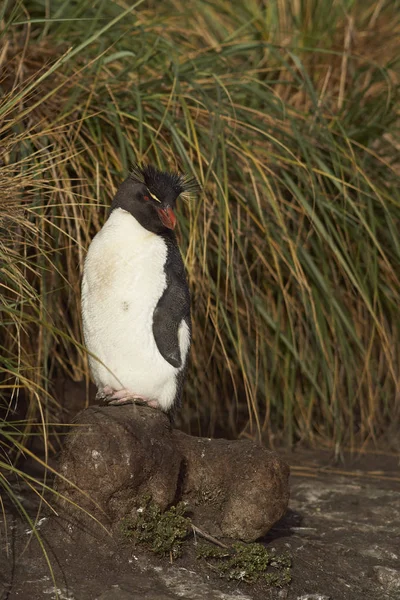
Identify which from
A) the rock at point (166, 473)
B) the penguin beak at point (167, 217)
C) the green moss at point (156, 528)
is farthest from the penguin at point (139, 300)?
the green moss at point (156, 528)

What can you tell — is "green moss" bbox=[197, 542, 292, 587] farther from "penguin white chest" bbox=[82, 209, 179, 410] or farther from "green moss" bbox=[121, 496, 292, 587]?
"penguin white chest" bbox=[82, 209, 179, 410]

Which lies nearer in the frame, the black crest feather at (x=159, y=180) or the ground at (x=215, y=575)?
the ground at (x=215, y=575)

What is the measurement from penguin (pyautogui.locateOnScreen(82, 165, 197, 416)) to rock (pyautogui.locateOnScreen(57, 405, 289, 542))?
0.11 meters

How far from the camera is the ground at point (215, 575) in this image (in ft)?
8.45

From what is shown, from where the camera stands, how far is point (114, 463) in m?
2.76

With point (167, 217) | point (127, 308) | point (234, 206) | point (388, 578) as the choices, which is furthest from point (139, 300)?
point (234, 206)

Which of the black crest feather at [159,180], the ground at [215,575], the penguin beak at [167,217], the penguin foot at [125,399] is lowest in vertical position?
the ground at [215,575]

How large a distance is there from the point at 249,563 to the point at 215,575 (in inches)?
4.2

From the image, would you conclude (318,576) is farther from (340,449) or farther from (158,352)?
(340,449)

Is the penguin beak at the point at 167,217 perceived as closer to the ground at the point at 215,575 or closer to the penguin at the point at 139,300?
the penguin at the point at 139,300

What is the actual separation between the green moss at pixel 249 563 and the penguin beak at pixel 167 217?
1.00 m

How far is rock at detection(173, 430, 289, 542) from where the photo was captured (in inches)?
117

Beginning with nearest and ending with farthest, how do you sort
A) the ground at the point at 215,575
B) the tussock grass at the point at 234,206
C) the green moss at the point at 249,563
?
the ground at the point at 215,575
the green moss at the point at 249,563
the tussock grass at the point at 234,206

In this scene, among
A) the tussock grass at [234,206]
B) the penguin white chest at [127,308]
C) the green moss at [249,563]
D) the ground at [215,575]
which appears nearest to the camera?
the ground at [215,575]
